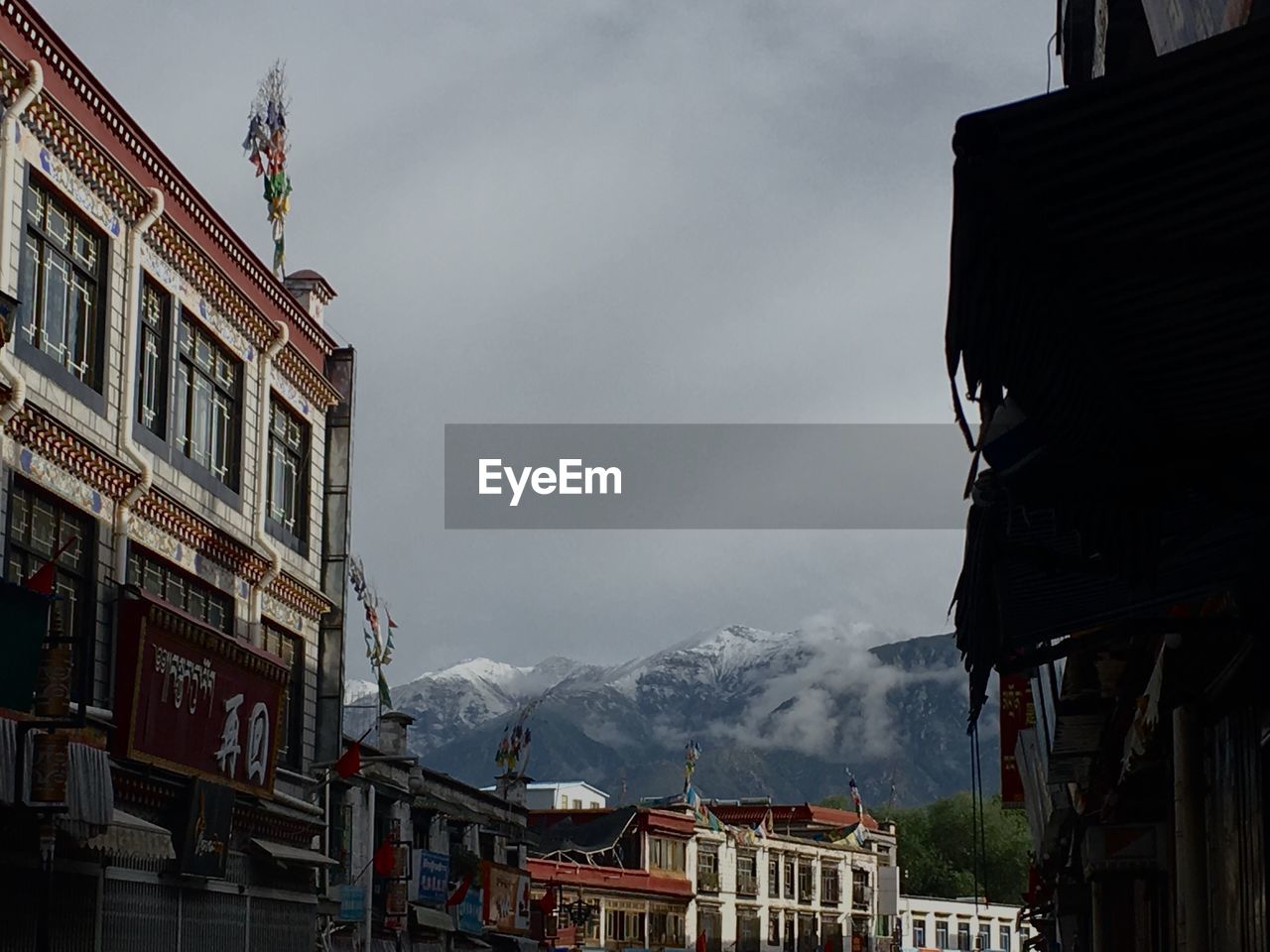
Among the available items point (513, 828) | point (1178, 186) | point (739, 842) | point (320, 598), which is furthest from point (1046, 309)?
point (739, 842)

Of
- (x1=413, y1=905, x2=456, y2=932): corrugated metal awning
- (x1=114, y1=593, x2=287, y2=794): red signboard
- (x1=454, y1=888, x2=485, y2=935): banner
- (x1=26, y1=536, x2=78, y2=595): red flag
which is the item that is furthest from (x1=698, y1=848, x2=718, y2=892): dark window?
(x1=26, y1=536, x2=78, y2=595): red flag

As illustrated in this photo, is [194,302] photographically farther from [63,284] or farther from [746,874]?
[746,874]

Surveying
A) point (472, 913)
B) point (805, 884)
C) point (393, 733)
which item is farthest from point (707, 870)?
point (393, 733)

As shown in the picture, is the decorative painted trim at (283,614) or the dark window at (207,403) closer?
the dark window at (207,403)

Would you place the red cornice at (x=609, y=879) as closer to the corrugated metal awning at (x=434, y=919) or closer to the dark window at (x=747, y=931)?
the dark window at (x=747, y=931)

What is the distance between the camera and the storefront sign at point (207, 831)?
25.4 meters

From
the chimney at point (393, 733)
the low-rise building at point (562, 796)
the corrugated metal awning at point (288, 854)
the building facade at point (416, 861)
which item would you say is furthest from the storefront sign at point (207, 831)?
the low-rise building at point (562, 796)

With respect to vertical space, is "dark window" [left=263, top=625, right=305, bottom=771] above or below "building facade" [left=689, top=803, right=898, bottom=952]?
above

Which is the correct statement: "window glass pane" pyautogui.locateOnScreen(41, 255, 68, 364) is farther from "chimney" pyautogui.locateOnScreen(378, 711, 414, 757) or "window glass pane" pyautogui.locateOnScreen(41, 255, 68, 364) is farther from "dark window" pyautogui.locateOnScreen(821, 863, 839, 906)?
"dark window" pyautogui.locateOnScreen(821, 863, 839, 906)

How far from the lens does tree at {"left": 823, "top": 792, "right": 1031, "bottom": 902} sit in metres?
145

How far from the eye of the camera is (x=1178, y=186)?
502cm

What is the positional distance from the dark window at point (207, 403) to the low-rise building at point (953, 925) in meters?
98.9

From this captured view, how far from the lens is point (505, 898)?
2125 inches

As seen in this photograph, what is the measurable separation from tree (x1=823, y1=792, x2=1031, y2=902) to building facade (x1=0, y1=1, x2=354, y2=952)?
116766 mm
